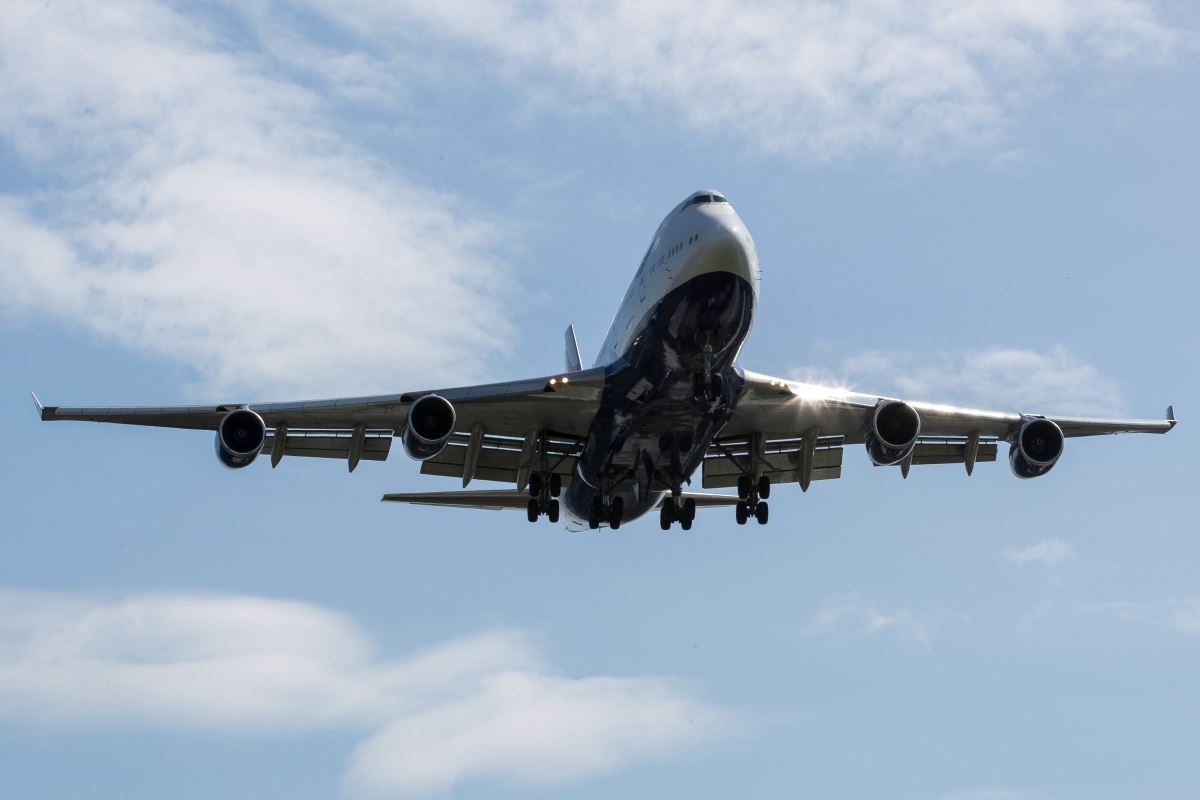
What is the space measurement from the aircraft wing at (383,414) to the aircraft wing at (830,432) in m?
4.02

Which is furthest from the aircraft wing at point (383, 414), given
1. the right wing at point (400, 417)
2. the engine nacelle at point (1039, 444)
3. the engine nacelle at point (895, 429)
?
the engine nacelle at point (1039, 444)

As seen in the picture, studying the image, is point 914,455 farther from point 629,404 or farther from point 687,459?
point 629,404

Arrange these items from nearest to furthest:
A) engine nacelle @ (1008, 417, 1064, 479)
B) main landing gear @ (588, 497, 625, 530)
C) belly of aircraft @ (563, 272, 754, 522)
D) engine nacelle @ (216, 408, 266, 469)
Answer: belly of aircraft @ (563, 272, 754, 522) → engine nacelle @ (216, 408, 266, 469) → engine nacelle @ (1008, 417, 1064, 479) → main landing gear @ (588, 497, 625, 530)

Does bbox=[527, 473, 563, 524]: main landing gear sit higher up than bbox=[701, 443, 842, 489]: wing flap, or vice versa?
bbox=[701, 443, 842, 489]: wing flap

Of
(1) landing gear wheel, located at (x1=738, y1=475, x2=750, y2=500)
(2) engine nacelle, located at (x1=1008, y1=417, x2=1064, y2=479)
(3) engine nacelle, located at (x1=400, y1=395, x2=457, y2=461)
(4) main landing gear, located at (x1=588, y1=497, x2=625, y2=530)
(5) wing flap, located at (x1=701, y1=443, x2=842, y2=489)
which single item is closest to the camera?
(3) engine nacelle, located at (x1=400, y1=395, x2=457, y2=461)

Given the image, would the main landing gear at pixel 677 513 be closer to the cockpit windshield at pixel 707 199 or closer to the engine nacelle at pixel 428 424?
the engine nacelle at pixel 428 424

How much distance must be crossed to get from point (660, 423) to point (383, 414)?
6.87m

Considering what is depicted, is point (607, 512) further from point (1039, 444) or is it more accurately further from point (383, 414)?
point (1039, 444)

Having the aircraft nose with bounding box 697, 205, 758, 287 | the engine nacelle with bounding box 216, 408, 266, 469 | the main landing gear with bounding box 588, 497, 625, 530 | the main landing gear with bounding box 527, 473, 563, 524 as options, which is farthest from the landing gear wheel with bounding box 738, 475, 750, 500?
the engine nacelle with bounding box 216, 408, 266, 469

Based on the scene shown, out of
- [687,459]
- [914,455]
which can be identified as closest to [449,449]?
[687,459]

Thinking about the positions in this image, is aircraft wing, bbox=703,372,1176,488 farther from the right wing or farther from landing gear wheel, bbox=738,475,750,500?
the right wing

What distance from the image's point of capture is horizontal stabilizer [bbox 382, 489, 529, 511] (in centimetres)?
3847

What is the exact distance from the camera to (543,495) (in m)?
38.5

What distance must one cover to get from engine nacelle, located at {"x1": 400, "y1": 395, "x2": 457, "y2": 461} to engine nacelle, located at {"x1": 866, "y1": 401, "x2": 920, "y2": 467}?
951 cm
